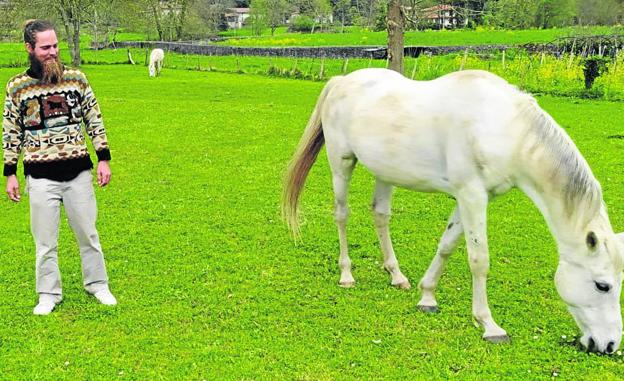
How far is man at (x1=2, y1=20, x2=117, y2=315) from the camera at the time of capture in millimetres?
4238

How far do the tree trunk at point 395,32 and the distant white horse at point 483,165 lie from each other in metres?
10.5

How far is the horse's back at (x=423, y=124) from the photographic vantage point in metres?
3.93

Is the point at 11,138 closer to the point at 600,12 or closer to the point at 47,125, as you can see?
the point at 47,125

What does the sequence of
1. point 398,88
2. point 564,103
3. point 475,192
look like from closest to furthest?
point 475,192
point 398,88
point 564,103

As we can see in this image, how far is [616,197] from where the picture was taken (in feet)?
25.4

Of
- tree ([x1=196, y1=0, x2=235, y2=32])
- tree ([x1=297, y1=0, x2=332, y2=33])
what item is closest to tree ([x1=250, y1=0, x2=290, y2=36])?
tree ([x1=297, y1=0, x2=332, y2=33])

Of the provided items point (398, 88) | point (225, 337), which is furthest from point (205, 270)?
point (398, 88)

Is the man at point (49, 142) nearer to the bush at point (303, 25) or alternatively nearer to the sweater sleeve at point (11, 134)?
the sweater sleeve at point (11, 134)

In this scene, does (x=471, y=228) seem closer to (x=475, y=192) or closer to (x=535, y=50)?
(x=475, y=192)

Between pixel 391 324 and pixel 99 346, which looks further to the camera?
Result: pixel 391 324

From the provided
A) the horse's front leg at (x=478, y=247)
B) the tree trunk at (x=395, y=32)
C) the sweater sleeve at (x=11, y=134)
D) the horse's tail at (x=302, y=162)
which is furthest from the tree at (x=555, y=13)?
the sweater sleeve at (x=11, y=134)

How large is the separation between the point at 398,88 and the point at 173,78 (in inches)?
929

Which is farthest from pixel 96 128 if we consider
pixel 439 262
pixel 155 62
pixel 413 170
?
pixel 155 62

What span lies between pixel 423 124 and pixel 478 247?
37.6 inches
